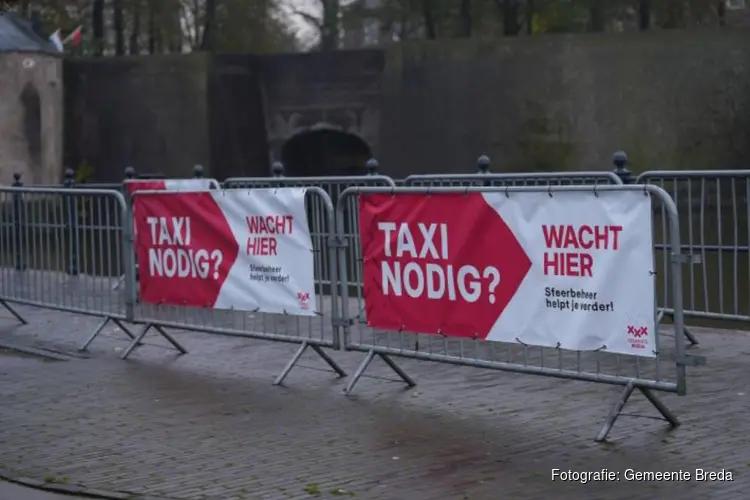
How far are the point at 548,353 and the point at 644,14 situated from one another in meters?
35.0

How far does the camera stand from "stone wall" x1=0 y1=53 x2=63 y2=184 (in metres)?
39.6

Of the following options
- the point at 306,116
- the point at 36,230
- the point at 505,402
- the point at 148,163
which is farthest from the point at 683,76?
the point at 505,402

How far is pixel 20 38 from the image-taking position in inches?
1570

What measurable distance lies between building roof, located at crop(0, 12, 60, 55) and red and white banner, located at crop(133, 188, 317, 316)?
3068 centimetres

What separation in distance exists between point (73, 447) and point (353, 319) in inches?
95.2

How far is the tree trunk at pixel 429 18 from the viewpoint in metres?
43.8

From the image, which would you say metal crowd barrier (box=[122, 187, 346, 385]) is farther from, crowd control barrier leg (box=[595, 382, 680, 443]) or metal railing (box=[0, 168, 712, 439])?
crowd control barrier leg (box=[595, 382, 680, 443])

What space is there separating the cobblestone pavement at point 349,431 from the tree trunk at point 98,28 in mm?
38442

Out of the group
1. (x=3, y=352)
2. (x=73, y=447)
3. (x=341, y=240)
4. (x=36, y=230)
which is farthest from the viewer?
(x=36, y=230)

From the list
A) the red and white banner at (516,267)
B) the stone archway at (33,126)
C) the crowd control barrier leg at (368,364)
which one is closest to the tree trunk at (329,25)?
the stone archway at (33,126)

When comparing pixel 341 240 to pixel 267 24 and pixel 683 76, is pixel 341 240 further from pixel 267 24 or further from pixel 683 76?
pixel 267 24

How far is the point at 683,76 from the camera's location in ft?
118

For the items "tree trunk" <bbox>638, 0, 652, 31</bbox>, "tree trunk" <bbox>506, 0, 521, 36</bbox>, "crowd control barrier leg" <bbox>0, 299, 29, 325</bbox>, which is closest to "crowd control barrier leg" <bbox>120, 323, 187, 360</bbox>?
"crowd control barrier leg" <bbox>0, 299, 29, 325</bbox>

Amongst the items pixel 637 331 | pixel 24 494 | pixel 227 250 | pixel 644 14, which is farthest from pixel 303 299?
pixel 644 14
